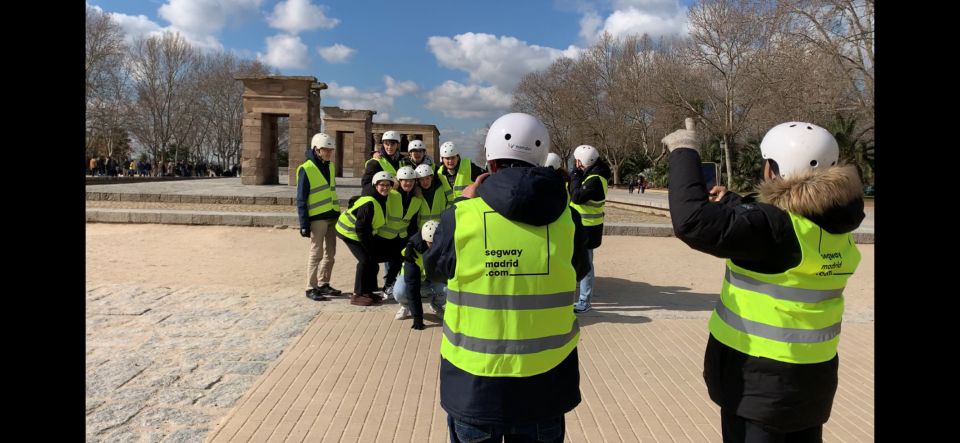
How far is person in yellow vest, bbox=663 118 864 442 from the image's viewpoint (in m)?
2.04

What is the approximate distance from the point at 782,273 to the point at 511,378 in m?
1.09

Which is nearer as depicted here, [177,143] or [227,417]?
[227,417]

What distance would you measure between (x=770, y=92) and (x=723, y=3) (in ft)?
18.2

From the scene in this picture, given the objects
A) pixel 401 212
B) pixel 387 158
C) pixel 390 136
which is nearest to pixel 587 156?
pixel 401 212

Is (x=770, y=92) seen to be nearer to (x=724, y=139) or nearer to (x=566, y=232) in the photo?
(x=724, y=139)

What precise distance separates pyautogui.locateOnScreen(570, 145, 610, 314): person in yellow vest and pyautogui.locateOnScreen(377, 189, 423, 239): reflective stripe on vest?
206cm

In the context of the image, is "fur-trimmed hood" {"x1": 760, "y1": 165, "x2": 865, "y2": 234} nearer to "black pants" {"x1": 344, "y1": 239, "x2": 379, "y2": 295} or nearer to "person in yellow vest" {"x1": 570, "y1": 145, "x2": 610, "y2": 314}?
"person in yellow vest" {"x1": 570, "y1": 145, "x2": 610, "y2": 314}

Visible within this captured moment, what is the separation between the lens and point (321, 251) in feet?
23.7

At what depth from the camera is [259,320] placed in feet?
20.2

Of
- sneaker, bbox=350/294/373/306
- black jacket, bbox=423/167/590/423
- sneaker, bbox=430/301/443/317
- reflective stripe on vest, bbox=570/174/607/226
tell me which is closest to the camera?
black jacket, bbox=423/167/590/423

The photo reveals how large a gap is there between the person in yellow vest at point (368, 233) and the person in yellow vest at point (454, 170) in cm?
121

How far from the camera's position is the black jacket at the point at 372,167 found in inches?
295

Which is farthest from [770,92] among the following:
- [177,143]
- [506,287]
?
[177,143]

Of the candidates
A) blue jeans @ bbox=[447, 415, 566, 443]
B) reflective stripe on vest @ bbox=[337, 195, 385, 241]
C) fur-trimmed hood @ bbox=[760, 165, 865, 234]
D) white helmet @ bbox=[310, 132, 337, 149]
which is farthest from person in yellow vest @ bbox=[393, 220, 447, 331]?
fur-trimmed hood @ bbox=[760, 165, 865, 234]
